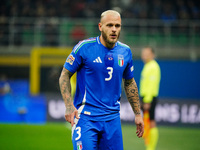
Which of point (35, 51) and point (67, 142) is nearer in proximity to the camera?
point (67, 142)

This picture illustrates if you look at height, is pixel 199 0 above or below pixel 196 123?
above

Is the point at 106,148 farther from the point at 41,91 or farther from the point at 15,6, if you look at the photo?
the point at 15,6

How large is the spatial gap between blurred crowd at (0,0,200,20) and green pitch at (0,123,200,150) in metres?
7.49

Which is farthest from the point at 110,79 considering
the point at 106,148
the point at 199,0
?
the point at 199,0

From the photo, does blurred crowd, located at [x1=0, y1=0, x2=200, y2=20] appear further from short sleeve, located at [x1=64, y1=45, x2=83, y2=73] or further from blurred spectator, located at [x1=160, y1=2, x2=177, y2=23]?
short sleeve, located at [x1=64, y1=45, x2=83, y2=73]

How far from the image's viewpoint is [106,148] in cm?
418

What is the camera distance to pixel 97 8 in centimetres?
1980

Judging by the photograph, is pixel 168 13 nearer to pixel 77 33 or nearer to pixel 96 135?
pixel 77 33

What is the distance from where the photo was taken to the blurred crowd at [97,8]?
63.2 ft

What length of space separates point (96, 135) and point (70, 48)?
13.4 m

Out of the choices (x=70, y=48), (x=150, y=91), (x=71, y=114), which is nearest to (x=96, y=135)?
(x=71, y=114)

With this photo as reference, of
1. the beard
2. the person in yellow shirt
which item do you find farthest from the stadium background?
the beard

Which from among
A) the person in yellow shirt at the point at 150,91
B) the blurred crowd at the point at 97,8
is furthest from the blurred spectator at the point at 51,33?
the person in yellow shirt at the point at 150,91

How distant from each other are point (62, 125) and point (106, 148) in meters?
9.91
